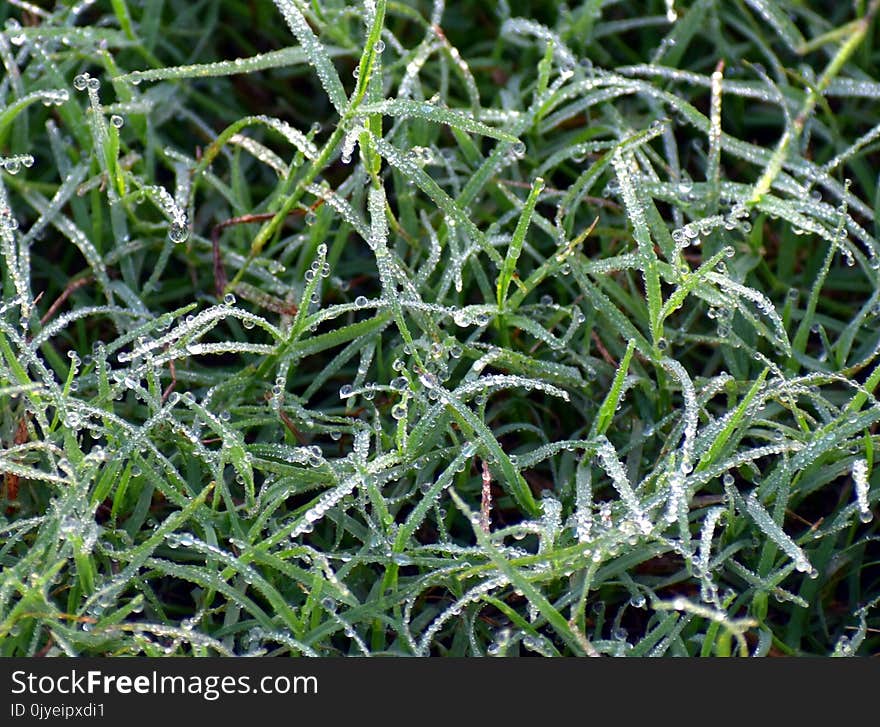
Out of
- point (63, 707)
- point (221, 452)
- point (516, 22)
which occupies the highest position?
point (516, 22)

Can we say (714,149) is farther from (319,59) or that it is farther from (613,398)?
(319,59)

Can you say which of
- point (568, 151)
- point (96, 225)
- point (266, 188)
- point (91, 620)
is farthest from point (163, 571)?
point (568, 151)

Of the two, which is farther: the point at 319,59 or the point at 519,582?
the point at 319,59

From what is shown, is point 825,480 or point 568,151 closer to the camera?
point 825,480

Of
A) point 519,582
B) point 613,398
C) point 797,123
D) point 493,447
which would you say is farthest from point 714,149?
point 519,582

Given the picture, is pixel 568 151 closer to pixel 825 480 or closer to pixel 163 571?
pixel 825 480

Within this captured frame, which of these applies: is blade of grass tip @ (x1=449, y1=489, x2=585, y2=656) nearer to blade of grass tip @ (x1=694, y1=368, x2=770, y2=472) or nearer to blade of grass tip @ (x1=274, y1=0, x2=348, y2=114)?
blade of grass tip @ (x1=694, y1=368, x2=770, y2=472)

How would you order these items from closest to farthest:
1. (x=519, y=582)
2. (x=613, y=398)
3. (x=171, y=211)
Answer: (x=519, y=582) < (x=613, y=398) < (x=171, y=211)

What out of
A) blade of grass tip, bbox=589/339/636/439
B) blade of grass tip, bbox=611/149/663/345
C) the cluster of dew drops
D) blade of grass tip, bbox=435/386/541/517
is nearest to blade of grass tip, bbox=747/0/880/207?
blade of grass tip, bbox=611/149/663/345
